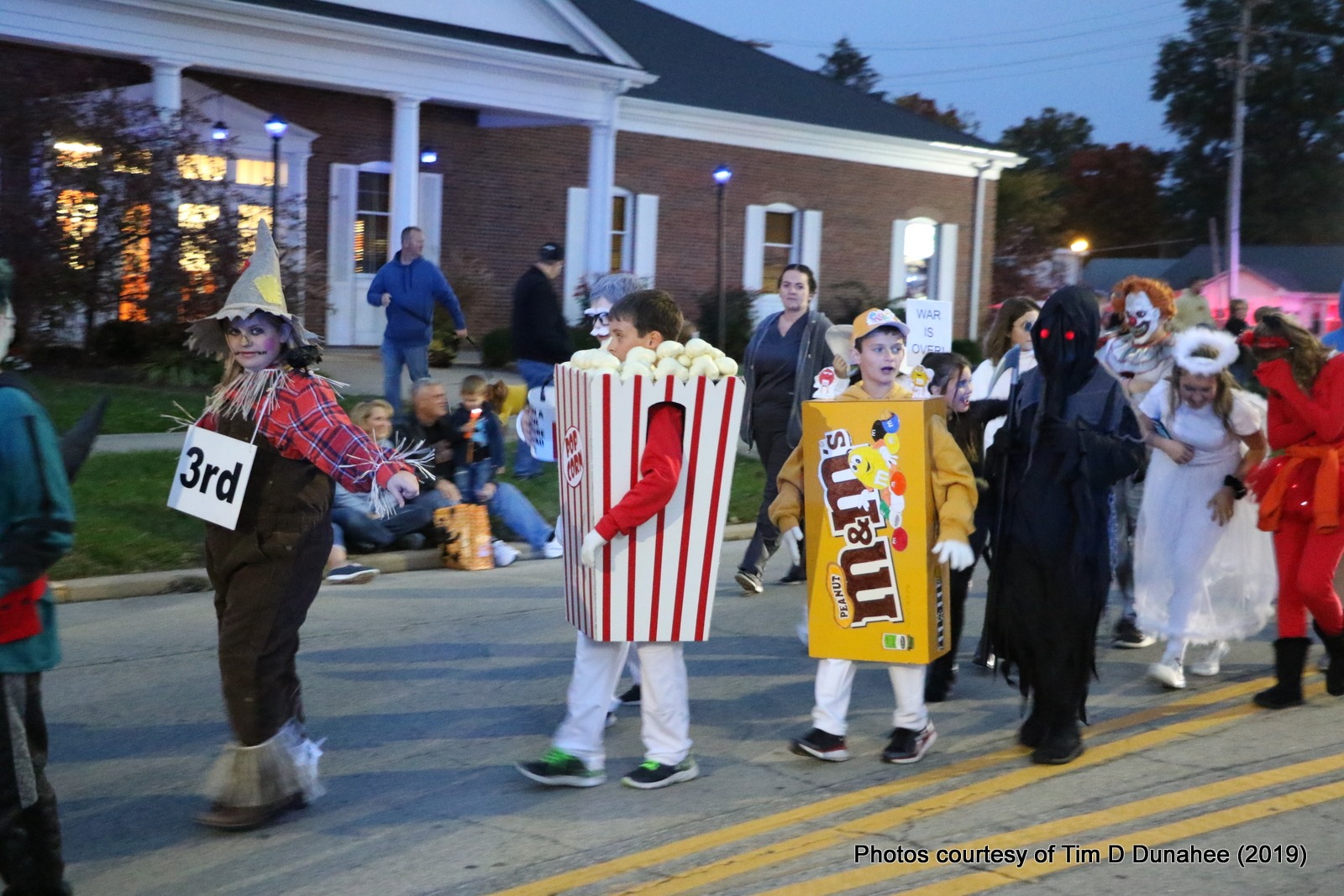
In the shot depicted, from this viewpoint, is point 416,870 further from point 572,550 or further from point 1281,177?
point 1281,177

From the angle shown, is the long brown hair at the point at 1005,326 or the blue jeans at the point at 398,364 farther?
the blue jeans at the point at 398,364

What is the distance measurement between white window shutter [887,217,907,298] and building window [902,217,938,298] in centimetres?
11

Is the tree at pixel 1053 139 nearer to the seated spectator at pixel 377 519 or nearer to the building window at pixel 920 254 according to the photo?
the building window at pixel 920 254

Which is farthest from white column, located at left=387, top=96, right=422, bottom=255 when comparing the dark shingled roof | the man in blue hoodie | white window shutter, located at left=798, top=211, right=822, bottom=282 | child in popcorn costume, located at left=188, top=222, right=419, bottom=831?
child in popcorn costume, located at left=188, top=222, right=419, bottom=831

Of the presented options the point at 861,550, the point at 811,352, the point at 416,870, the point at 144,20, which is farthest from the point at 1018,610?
the point at 144,20

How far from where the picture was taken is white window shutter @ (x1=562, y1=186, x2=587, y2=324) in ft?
81.3

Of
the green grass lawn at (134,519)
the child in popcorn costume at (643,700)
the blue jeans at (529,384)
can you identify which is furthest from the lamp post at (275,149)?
the child in popcorn costume at (643,700)

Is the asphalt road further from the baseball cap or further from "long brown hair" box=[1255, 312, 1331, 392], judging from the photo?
the baseball cap

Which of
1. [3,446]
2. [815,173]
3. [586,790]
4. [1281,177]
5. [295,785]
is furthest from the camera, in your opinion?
[1281,177]

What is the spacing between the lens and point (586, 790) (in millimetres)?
5367

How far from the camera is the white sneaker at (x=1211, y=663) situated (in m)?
7.32

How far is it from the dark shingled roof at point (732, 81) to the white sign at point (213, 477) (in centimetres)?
2167

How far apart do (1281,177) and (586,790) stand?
6819 centimetres

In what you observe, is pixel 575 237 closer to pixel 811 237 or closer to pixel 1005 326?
pixel 811 237
